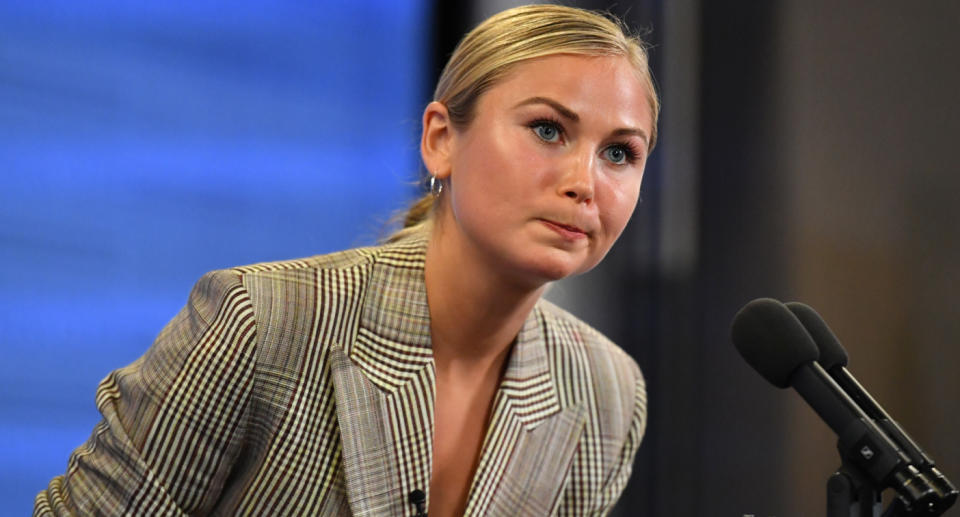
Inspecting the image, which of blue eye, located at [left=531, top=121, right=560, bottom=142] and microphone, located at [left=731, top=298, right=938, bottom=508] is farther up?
blue eye, located at [left=531, top=121, right=560, bottom=142]

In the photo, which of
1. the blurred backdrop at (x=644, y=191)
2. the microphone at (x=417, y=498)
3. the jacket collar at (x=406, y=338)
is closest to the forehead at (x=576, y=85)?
the jacket collar at (x=406, y=338)

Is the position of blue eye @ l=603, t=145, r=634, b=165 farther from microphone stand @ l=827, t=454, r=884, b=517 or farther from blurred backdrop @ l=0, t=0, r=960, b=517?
blurred backdrop @ l=0, t=0, r=960, b=517

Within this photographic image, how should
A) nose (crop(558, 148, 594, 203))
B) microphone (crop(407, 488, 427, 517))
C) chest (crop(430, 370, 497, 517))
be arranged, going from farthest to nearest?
chest (crop(430, 370, 497, 517))
microphone (crop(407, 488, 427, 517))
nose (crop(558, 148, 594, 203))

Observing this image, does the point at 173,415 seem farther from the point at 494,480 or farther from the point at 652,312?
the point at 652,312

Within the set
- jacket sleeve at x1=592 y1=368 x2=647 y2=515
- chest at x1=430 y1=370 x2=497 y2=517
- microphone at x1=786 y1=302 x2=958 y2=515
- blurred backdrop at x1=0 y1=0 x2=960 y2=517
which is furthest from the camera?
blurred backdrop at x1=0 y1=0 x2=960 y2=517

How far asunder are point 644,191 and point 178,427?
6.22 ft

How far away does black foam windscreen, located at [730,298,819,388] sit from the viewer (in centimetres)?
115

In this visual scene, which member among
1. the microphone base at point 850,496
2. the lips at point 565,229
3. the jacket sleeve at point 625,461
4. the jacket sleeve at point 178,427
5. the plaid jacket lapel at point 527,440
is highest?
the jacket sleeve at point 178,427

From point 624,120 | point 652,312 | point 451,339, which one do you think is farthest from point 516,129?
point 652,312

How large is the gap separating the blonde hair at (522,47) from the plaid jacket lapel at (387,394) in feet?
0.95

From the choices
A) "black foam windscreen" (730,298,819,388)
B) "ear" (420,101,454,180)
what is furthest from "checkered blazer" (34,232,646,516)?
"black foam windscreen" (730,298,819,388)

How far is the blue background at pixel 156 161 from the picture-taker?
2.49 metres

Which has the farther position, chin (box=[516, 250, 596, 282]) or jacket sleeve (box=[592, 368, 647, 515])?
jacket sleeve (box=[592, 368, 647, 515])

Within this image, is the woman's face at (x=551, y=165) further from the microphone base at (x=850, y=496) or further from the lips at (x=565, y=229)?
the microphone base at (x=850, y=496)
